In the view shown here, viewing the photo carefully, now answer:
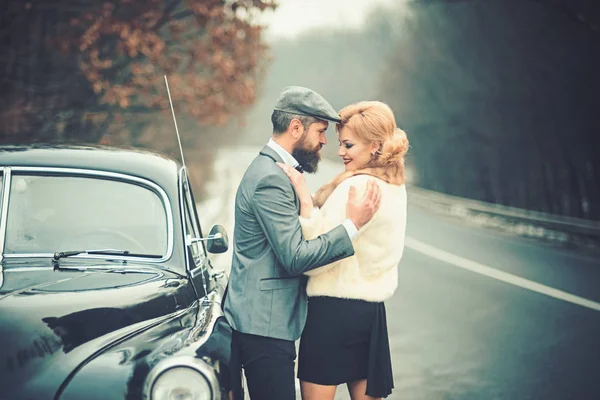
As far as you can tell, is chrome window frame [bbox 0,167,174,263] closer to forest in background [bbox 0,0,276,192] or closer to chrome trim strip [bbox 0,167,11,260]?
chrome trim strip [bbox 0,167,11,260]

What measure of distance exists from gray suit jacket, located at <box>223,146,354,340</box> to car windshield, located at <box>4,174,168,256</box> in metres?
0.88

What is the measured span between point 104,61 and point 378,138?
1340cm

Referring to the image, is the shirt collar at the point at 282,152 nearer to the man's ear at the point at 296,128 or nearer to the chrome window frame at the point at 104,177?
the man's ear at the point at 296,128

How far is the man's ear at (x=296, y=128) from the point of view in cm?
346

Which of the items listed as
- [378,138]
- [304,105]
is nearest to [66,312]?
[304,105]

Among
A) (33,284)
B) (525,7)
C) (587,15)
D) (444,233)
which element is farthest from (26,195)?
(525,7)

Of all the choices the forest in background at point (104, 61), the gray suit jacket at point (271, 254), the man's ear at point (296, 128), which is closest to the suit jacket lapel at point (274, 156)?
the gray suit jacket at point (271, 254)

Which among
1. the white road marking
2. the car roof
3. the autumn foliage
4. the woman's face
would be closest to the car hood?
the car roof

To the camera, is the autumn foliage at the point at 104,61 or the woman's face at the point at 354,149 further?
the autumn foliage at the point at 104,61

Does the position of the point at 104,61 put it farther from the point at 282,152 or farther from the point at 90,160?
the point at 282,152

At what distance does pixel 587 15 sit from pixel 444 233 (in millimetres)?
7225

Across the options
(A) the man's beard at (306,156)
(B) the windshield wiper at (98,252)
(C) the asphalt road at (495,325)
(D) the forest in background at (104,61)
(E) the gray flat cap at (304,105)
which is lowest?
(C) the asphalt road at (495,325)

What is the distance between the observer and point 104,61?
15953 millimetres

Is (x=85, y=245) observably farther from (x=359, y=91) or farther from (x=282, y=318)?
(x=359, y=91)
